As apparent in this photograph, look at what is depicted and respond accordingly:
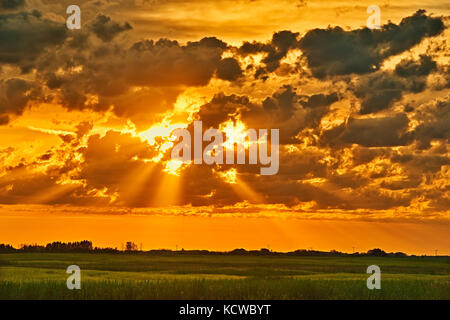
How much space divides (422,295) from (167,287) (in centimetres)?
1936

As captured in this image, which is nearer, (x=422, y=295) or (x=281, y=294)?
(x=281, y=294)

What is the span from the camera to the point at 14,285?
154 ft
